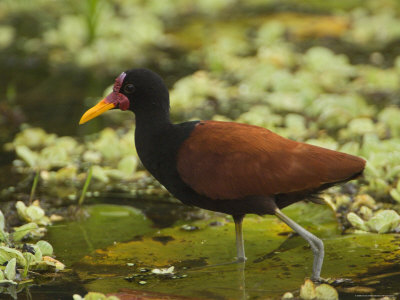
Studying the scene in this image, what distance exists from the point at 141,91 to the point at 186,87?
370cm

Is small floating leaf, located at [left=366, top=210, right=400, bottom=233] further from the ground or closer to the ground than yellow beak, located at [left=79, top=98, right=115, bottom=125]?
closer to the ground

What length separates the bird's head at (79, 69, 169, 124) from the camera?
16.0ft

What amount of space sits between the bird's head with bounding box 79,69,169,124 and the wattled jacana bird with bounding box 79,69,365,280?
0.86 ft

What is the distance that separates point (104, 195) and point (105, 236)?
36.2 inches

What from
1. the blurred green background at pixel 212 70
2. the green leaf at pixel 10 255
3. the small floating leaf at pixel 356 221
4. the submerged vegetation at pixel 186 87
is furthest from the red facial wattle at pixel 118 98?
the small floating leaf at pixel 356 221

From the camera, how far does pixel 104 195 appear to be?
6.22 meters

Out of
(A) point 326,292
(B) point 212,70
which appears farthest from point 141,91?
(B) point 212,70

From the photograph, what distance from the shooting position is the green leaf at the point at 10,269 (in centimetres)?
435

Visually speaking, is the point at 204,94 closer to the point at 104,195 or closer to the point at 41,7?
the point at 104,195

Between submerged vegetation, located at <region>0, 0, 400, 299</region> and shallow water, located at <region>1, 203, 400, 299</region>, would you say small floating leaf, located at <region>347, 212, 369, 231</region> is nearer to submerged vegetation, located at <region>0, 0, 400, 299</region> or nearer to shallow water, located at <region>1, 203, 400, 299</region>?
submerged vegetation, located at <region>0, 0, 400, 299</region>

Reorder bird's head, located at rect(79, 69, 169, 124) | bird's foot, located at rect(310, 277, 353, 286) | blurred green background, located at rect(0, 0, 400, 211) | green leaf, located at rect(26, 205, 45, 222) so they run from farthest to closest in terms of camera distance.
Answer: blurred green background, located at rect(0, 0, 400, 211) → green leaf, located at rect(26, 205, 45, 222) → bird's head, located at rect(79, 69, 169, 124) → bird's foot, located at rect(310, 277, 353, 286)

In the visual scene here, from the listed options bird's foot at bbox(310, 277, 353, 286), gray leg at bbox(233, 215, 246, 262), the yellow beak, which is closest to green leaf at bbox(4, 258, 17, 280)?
the yellow beak

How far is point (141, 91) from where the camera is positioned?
4.91 metres

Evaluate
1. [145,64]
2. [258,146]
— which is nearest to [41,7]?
[145,64]
